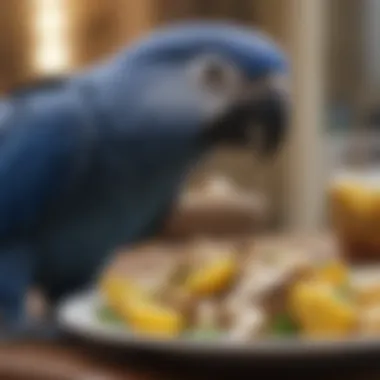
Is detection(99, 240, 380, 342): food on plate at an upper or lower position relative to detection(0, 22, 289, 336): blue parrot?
lower

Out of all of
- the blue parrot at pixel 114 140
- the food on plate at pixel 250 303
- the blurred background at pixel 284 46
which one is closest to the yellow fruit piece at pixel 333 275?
the food on plate at pixel 250 303

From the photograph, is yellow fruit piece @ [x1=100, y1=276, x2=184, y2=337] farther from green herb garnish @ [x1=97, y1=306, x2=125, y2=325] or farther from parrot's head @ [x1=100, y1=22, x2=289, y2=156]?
parrot's head @ [x1=100, y1=22, x2=289, y2=156]

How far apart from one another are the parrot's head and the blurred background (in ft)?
0.76

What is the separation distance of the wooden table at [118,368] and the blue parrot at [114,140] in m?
0.11

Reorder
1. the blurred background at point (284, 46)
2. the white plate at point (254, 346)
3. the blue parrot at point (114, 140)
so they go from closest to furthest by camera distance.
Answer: the white plate at point (254, 346) → the blue parrot at point (114, 140) → the blurred background at point (284, 46)

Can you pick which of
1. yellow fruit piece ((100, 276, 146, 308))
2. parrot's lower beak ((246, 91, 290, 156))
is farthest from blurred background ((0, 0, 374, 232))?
yellow fruit piece ((100, 276, 146, 308))

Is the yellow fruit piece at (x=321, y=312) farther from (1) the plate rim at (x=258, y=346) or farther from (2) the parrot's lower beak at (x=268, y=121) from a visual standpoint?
(2) the parrot's lower beak at (x=268, y=121)

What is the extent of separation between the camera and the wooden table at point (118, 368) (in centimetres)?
38

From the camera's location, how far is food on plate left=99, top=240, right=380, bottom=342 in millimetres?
393

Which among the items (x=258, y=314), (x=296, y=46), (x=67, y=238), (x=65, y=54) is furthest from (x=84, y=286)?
(x=296, y=46)

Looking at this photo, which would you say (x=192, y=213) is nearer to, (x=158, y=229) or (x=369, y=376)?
(x=158, y=229)

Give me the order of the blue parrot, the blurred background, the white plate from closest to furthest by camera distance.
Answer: the white plate
the blue parrot
the blurred background

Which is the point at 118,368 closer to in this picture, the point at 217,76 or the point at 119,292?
the point at 119,292

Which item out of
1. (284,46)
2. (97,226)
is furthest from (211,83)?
(284,46)
